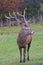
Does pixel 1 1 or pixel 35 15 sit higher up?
pixel 1 1

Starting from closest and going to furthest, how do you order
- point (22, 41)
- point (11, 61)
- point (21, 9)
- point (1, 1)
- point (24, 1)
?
1. point (22, 41)
2. point (11, 61)
3. point (1, 1)
4. point (21, 9)
5. point (24, 1)

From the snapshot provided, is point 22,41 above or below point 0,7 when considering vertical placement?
above

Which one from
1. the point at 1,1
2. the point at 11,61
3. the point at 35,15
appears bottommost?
the point at 35,15

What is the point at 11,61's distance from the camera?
12.7m

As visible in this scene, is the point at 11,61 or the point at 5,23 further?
the point at 5,23

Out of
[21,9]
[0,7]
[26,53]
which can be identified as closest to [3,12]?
[0,7]

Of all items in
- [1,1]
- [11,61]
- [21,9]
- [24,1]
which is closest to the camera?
[11,61]

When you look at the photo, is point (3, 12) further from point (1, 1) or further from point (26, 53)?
point (26, 53)

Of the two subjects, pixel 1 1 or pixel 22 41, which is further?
pixel 1 1

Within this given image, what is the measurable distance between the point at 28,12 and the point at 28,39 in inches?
1535

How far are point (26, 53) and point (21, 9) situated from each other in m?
37.2

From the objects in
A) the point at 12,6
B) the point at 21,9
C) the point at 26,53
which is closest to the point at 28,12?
the point at 21,9

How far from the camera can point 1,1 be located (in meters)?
45.2

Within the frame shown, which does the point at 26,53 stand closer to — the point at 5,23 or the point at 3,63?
the point at 3,63
